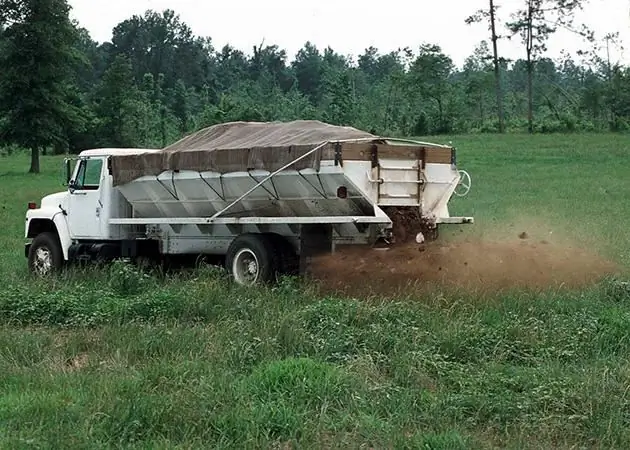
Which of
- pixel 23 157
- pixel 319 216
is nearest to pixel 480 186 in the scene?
pixel 319 216

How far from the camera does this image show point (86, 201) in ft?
51.0

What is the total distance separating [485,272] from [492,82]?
57414 millimetres

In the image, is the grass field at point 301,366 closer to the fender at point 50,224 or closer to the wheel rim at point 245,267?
the wheel rim at point 245,267

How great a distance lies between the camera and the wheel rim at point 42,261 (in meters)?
16.0

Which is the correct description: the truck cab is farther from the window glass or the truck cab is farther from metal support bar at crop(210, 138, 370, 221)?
metal support bar at crop(210, 138, 370, 221)

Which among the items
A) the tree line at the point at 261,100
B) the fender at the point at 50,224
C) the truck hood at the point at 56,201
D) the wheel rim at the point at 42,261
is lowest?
the wheel rim at the point at 42,261

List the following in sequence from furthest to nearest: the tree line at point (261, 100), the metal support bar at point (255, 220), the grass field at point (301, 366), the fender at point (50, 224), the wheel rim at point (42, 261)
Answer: the tree line at point (261, 100)
the wheel rim at point (42, 261)
the fender at point (50, 224)
the metal support bar at point (255, 220)
the grass field at point (301, 366)

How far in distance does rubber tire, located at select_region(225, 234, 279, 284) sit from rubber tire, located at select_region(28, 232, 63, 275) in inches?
157

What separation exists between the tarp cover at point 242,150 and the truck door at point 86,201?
54 centimetres

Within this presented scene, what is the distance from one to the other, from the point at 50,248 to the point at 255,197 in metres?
4.63

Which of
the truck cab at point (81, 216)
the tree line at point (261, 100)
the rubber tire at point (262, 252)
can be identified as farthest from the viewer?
the tree line at point (261, 100)

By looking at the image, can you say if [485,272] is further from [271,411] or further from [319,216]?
[271,411]

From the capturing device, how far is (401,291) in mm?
11969

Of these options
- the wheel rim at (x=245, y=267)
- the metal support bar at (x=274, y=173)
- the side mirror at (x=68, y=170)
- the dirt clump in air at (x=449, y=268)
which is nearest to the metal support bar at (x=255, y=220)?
the metal support bar at (x=274, y=173)
